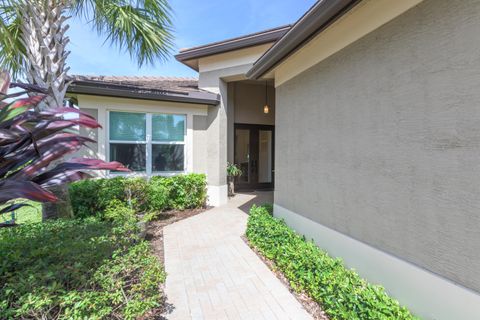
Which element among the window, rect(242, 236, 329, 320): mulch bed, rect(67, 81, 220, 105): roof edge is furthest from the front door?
rect(242, 236, 329, 320): mulch bed

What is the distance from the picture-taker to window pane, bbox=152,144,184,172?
8891 mm

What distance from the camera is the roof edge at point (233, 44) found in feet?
27.7

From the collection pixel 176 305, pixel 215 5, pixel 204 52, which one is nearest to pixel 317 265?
pixel 176 305

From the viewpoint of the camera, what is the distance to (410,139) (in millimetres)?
2908

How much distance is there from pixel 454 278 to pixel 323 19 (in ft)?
11.7

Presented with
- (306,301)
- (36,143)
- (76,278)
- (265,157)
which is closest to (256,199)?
(265,157)

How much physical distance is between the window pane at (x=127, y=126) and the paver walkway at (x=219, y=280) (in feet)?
11.9

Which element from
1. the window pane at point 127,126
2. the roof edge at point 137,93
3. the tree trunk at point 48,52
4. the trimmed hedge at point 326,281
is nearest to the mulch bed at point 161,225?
the tree trunk at point 48,52

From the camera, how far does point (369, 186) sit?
3.55 meters

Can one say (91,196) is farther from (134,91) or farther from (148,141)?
(134,91)

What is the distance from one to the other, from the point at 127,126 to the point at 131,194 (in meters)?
2.58

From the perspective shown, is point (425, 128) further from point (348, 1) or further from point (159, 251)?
Result: point (159, 251)

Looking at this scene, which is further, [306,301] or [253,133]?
[253,133]

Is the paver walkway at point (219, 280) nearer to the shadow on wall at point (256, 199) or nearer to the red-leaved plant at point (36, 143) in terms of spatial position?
the red-leaved plant at point (36, 143)
